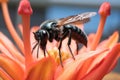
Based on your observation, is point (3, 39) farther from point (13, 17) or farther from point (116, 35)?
point (13, 17)

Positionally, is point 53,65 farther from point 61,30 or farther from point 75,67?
point 61,30

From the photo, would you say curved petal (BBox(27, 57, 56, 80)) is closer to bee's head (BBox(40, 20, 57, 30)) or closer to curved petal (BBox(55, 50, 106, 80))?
curved petal (BBox(55, 50, 106, 80))

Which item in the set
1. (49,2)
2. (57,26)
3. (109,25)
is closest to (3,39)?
(57,26)

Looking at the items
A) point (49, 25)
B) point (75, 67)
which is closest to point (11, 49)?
point (49, 25)

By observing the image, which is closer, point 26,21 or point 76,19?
point 26,21

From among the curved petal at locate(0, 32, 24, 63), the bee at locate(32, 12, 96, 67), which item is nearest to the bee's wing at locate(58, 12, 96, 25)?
the bee at locate(32, 12, 96, 67)
